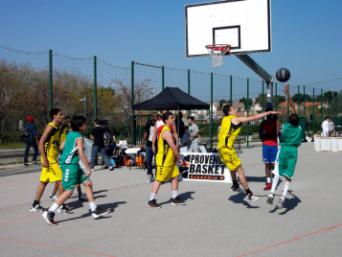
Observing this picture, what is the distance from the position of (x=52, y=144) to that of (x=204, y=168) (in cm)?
526

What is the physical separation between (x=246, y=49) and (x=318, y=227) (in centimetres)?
919

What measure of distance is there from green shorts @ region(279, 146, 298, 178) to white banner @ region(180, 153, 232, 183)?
382 centimetres

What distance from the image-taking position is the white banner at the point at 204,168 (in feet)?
43.8

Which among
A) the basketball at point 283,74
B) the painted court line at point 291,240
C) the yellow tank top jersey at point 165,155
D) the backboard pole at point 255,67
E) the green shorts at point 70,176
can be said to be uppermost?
the backboard pole at point 255,67

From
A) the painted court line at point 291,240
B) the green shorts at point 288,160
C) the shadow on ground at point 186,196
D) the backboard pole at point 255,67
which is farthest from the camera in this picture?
the backboard pole at point 255,67

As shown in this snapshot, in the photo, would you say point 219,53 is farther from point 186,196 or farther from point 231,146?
point 231,146

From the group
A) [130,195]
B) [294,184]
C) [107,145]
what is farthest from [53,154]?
[107,145]

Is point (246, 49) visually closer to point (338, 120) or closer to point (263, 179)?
point (263, 179)

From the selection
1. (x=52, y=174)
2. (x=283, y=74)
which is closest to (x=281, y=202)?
(x=283, y=74)

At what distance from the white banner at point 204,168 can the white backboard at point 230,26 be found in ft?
14.0

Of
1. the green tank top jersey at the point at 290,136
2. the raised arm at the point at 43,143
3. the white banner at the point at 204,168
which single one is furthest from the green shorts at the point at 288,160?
the raised arm at the point at 43,143

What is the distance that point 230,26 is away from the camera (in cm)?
1688

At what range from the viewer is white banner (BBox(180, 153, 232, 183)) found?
13352 mm

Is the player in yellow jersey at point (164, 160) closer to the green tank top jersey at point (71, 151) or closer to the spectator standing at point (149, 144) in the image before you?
the green tank top jersey at point (71, 151)
